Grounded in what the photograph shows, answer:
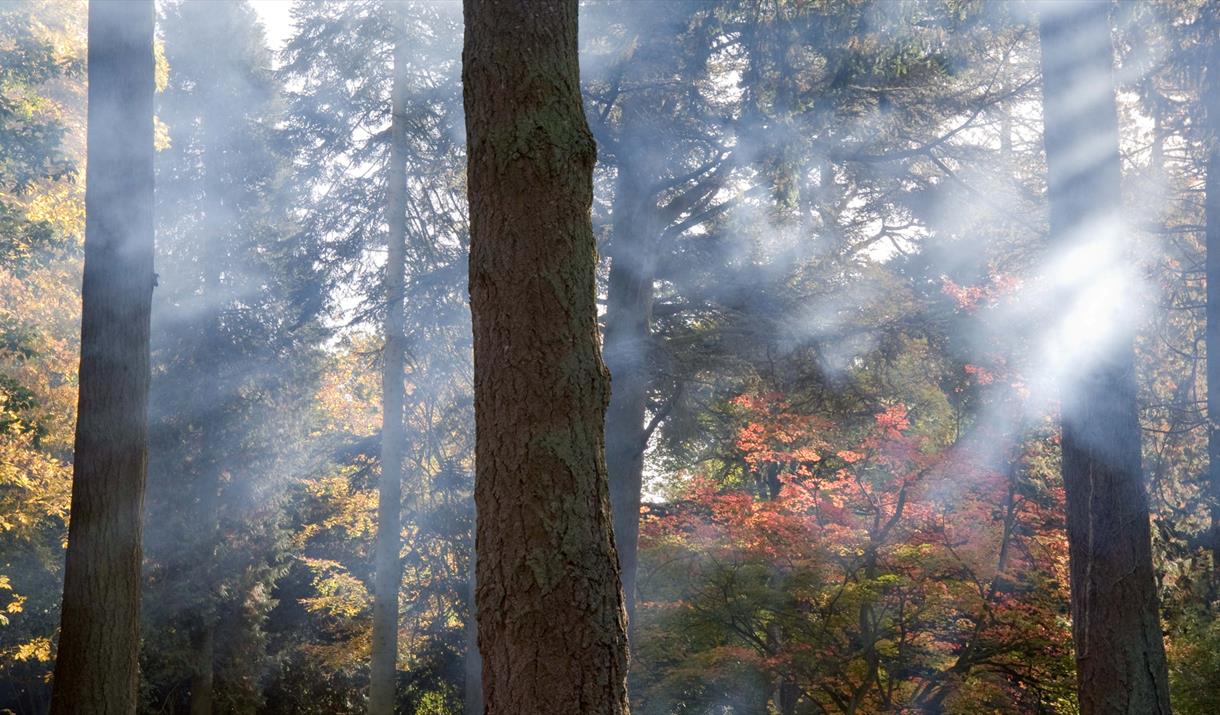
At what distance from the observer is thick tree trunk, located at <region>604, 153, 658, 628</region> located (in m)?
12.4

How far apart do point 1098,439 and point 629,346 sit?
24.2 feet

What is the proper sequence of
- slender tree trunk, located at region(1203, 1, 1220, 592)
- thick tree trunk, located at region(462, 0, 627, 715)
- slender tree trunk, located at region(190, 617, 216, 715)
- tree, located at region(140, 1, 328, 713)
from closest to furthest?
thick tree trunk, located at region(462, 0, 627, 715) < slender tree trunk, located at region(1203, 1, 1220, 592) < tree, located at region(140, 1, 328, 713) < slender tree trunk, located at region(190, 617, 216, 715)

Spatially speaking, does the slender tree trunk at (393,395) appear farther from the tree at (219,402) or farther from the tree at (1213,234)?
the tree at (1213,234)

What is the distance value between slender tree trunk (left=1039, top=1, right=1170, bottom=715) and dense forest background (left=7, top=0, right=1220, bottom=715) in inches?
99.7

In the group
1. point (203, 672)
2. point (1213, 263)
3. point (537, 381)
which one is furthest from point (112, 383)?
point (1213, 263)

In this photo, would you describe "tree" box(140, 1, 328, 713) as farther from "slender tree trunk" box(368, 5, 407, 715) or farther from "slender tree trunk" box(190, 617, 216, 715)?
"slender tree trunk" box(368, 5, 407, 715)

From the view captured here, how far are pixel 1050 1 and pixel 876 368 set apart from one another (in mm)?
7543

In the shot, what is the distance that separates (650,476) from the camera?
20062 millimetres

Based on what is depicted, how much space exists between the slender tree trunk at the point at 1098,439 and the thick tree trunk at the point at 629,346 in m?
6.95

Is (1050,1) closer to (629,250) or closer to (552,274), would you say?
(552,274)

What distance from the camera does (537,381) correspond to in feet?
10.8

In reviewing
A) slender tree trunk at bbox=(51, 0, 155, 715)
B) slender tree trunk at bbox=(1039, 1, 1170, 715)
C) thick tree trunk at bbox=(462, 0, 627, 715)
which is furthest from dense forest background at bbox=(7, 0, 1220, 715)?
thick tree trunk at bbox=(462, 0, 627, 715)

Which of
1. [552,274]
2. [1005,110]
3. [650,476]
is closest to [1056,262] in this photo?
[552,274]

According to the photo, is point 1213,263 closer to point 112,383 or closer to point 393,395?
point 393,395
